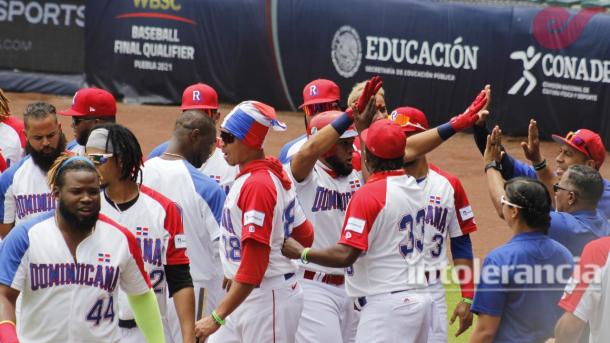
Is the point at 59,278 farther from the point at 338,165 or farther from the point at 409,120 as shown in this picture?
the point at 409,120

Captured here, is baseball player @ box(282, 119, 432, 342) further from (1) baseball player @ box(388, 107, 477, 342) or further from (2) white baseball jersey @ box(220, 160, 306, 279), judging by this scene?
(1) baseball player @ box(388, 107, 477, 342)

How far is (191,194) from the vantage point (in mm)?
6719

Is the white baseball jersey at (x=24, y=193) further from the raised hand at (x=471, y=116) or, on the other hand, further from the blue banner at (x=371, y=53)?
the blue banner at (x=371, y=53)

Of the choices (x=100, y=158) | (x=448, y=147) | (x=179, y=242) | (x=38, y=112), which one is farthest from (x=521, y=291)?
(x=448, y=147)

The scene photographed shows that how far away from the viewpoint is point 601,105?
15.4 m

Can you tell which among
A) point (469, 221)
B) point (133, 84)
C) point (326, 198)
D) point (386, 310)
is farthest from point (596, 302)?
point (133, 84)

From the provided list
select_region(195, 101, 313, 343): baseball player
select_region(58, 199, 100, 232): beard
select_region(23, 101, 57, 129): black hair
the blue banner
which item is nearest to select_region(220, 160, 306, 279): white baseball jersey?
select_region(195, 101, 313, 343): baseball player

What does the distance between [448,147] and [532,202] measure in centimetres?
1138

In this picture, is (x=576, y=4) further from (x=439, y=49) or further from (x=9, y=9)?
(x=9, y=9)

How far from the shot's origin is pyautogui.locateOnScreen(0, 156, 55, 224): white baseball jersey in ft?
22.3

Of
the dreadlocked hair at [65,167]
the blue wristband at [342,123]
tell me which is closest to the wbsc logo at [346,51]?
the blue wristband at [342,123]

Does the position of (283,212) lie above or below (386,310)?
above

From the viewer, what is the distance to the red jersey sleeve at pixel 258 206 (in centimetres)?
584

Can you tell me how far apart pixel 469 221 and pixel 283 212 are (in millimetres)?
1313
